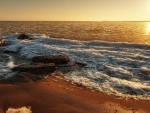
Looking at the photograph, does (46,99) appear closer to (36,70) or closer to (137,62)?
(36,70)

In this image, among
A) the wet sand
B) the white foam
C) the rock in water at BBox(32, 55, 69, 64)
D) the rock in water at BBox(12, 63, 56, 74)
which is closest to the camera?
the white foam

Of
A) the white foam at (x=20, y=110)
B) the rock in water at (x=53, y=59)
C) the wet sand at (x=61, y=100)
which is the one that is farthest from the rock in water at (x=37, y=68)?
the white foam at (x=20, y=110)

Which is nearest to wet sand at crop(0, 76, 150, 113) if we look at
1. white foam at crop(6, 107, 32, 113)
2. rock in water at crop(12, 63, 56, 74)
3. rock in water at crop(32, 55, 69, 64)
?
white foam at crop(6, 107, 32, 113)

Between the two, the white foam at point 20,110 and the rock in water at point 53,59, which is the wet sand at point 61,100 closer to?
the white foam at point 20,110

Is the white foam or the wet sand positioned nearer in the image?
the white foam

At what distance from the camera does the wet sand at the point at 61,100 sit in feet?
20.5

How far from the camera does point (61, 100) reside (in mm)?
6879

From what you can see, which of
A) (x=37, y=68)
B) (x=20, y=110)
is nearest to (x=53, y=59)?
(x=37, y=68)

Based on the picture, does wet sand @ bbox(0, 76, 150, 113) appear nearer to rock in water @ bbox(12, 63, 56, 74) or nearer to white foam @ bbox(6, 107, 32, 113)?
white foam @ bbox(6, 107, 32, 113)

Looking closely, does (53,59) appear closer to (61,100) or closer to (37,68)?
(37,68)

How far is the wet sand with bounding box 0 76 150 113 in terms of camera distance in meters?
6.23

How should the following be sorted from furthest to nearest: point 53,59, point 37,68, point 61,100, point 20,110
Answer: point 53,59, point 37,68, point 61,100, point 20,110

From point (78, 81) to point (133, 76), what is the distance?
2.96 meters

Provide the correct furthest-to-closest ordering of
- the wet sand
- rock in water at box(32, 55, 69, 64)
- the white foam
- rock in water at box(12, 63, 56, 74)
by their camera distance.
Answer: rock in water at box(32, 55, 69, 64), rock in water at box(12, 63, 56, 74), the wet sand, the white foam
